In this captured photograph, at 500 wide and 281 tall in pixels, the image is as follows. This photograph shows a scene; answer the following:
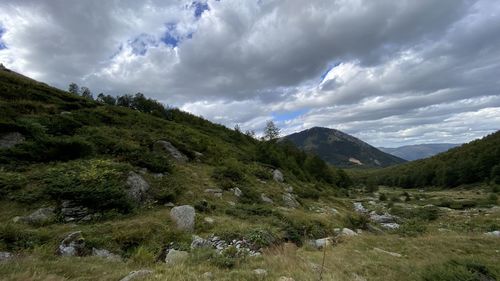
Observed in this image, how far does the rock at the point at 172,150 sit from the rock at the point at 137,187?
8.63 metres

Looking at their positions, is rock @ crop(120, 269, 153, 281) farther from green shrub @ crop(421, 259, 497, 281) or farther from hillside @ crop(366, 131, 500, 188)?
hillside @ crop(366, 131, 500, 188)

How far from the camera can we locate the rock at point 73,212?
10785mm

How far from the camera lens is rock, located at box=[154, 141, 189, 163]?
77.7 ft

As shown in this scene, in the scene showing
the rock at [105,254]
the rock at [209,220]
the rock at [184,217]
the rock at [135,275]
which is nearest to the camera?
the rock at [135,275]

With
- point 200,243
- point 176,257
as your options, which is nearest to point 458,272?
point 176,257

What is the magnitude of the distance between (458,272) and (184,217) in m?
9.80

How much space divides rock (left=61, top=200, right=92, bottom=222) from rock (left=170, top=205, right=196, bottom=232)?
3481mm

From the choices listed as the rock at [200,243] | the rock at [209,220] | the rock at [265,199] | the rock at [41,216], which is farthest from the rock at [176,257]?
the rock at [265,199]

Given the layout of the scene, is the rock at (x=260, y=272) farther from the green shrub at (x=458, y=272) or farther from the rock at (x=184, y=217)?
the rock at (x=184, y=217)

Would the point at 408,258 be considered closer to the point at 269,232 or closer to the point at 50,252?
the point at 269,232

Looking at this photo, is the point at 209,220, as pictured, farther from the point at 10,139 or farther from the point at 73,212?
the point at 10,139

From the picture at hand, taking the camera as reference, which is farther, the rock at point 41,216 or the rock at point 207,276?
the rock at point 41,216

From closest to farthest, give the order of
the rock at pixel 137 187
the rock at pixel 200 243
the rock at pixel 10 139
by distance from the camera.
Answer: the rock at pixel 200 243, the rock at pixel 137 187, the rock at pixel 10 139

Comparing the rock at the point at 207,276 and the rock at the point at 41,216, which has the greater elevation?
the rock at the point at 41,216
